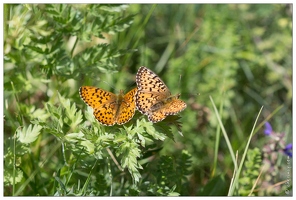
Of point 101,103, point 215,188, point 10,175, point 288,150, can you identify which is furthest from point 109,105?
point 288,150

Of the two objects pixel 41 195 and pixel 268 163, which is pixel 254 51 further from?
pixel 41 195

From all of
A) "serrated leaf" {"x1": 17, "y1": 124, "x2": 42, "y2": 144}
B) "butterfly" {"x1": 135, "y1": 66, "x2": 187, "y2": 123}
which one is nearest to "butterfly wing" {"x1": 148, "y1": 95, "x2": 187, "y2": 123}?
"butterfly" {"x1": 135, "y1": 66, "x2": 187, "y2": 123}

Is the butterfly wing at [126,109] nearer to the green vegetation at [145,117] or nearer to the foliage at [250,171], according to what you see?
the green vegetation at [145,117]

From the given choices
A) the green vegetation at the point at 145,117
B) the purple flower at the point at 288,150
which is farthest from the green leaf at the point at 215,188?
the purple flower at the point at 288,150

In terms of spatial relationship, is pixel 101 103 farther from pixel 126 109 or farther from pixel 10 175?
pixel 10 175

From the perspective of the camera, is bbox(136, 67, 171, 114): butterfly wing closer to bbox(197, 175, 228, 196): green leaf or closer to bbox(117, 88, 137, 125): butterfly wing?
bbox(117, 88, 137, 125): butterfly wing

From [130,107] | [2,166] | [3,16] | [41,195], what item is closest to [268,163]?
[130,107]
